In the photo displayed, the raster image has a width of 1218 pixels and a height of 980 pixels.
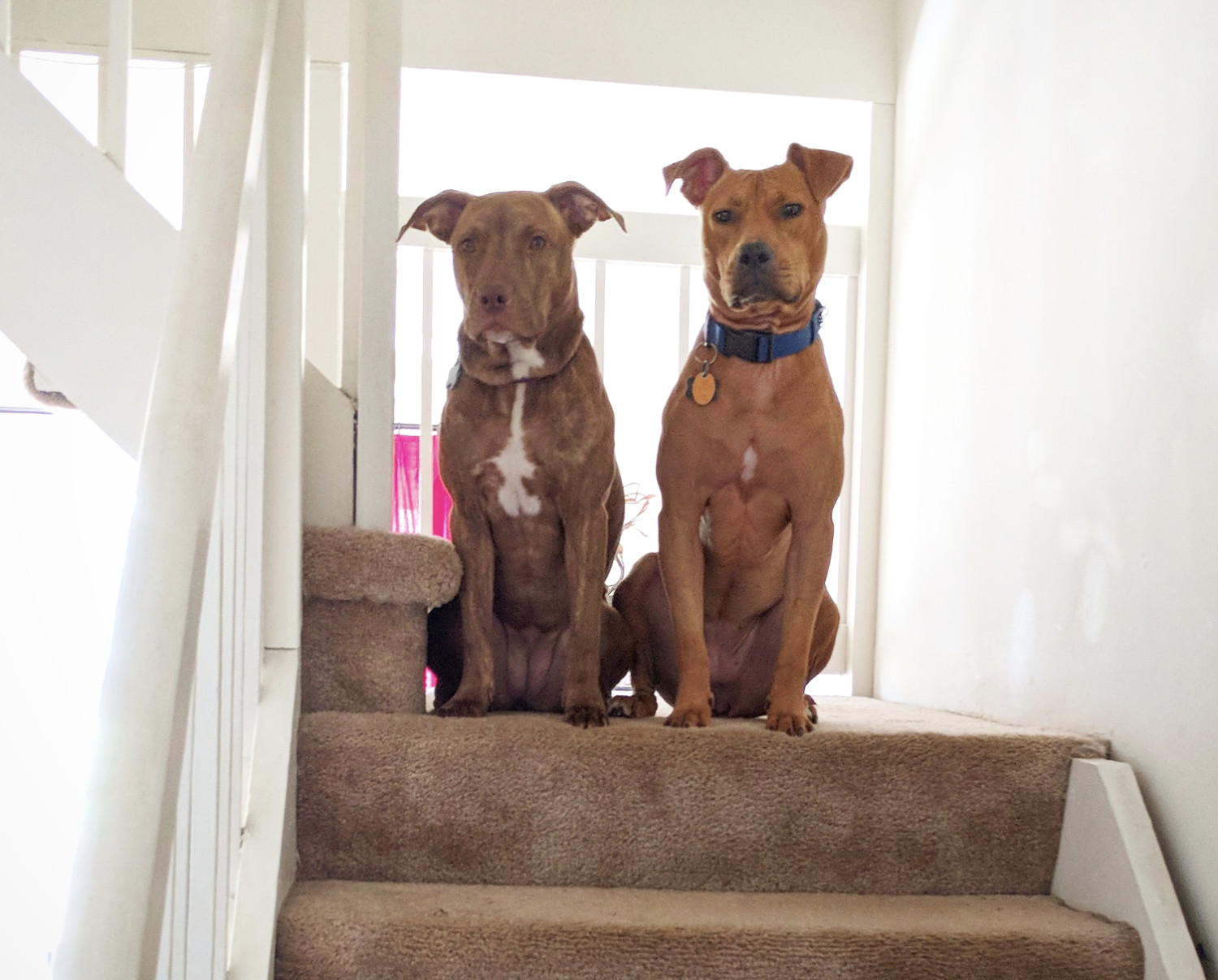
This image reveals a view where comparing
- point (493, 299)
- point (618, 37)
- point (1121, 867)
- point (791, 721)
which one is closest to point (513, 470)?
point (493, 299)

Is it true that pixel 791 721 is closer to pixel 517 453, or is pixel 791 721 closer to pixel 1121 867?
pixel 1121 867

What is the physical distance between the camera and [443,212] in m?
2.10

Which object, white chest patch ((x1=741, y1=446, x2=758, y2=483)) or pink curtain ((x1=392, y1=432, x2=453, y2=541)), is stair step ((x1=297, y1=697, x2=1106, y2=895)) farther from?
pink curtain ((x1=392, y1=432, x2=453, y2=541))

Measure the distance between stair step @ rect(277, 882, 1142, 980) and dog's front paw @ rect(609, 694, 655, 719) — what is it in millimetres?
531

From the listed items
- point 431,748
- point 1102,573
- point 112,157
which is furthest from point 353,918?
point 1102,573

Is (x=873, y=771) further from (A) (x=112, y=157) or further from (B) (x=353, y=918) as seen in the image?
(A) (x=112, y=157)

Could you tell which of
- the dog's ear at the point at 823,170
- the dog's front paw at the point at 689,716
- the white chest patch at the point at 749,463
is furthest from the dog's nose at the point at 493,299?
the dog's front paw at the point at 689,716

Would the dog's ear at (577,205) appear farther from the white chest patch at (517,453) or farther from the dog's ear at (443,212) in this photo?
the white chest patch at (517,453)

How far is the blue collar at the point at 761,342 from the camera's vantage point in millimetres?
2051

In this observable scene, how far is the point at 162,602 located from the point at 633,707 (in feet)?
4.55

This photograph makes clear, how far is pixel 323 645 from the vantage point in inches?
70.6

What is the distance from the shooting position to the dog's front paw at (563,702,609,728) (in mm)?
1834

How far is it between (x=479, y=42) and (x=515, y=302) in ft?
4.41

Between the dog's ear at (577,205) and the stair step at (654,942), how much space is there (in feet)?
4.03
